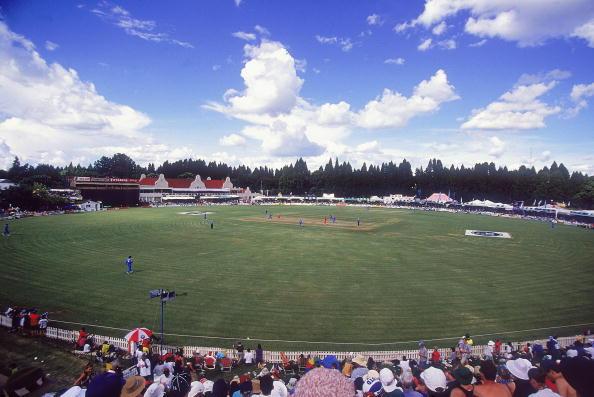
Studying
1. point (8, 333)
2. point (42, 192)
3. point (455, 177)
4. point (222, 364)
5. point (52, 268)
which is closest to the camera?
point (222, 364)

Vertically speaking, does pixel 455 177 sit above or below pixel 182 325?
above

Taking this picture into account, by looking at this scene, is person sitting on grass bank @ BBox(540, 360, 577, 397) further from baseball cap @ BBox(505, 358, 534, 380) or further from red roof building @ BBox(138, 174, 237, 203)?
red roof building @ BBox(138, 174, 237, 203)

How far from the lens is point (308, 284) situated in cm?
2403

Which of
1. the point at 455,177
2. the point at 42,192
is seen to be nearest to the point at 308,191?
the point at 455,177

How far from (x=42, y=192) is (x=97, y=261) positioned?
55583 millimetres

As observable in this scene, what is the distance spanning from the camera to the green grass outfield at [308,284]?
17.7 m

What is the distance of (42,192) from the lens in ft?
239

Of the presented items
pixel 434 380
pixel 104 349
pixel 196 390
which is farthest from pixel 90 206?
pixel 434 380

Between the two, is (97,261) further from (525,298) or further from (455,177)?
(455,177)

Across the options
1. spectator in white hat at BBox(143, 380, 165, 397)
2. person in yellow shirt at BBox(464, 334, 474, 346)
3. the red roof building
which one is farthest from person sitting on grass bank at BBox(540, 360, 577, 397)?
the red roof building

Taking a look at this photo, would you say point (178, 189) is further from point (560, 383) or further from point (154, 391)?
point (560, 383)

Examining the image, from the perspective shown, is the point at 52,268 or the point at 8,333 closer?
the point at 8,333

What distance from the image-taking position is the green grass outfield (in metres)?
17.7

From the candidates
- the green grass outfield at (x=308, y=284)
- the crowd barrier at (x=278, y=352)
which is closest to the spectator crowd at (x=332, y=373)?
the crowd barrier at (x=278, y=352)
